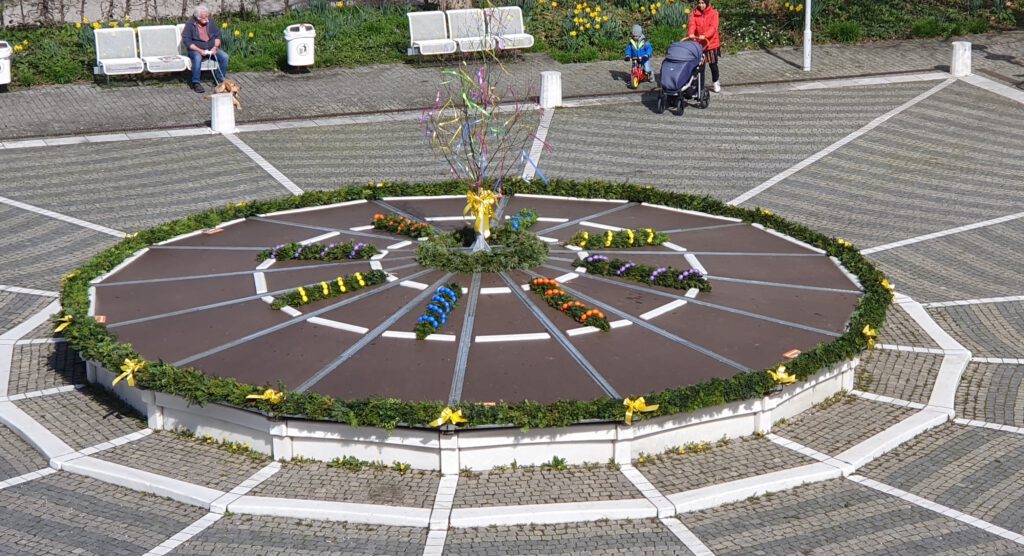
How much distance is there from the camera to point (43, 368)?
→ 1435cm

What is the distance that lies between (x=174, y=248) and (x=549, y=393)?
6619mm

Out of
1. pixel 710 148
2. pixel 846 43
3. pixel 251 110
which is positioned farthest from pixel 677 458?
pixel 846 43

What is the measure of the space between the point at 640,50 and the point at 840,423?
1443 cm

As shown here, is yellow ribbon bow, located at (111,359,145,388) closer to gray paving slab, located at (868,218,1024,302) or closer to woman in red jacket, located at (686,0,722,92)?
gray paving slab, located at (868,218,1024,302)

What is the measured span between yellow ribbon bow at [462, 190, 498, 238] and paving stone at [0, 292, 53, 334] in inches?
211

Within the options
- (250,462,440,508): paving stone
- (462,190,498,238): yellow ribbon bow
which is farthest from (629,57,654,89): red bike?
(250,462,440,508): paving stone

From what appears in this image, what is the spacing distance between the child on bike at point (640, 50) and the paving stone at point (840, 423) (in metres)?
13.8

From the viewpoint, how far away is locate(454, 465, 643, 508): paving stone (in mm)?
11445

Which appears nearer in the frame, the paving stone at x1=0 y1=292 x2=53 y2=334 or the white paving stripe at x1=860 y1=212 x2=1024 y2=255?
the paving stone at x1=0 y1=292 x2=53 y2=334

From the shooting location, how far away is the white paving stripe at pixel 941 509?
1093 cm

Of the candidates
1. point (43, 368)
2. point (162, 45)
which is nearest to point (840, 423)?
point (43, 368)

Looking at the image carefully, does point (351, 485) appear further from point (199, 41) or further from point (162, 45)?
point (162, 45)

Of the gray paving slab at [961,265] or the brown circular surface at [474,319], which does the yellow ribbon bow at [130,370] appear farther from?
the gray paving slab at [961,265]

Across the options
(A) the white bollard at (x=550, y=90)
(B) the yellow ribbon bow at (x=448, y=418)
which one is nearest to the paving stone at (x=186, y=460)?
(B) the yellow ribbon bow at (x=448, y=418)
